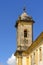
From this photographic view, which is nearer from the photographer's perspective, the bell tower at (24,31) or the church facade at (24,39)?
the church facade at (24,39)

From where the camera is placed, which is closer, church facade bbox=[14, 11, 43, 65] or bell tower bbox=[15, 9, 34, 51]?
church facade bbox=[14, 11, 43, 65]

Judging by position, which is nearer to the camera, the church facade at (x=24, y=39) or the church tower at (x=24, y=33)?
the church facade at (x=24, y=39)

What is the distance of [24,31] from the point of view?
45.7 metres

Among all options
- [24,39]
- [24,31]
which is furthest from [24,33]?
[24,39]

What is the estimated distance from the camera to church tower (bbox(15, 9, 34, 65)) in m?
44.6

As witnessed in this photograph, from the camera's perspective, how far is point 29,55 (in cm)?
4219

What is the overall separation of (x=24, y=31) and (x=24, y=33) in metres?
0.26

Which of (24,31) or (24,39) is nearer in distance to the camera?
(24,39)

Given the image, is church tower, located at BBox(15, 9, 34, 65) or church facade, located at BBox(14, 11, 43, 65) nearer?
church facade, located at BBox(14, 11, 43, 65)

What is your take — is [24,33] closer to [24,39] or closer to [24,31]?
[24,31]

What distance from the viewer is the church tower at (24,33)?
4456 cm

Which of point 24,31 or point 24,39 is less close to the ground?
point 24,31

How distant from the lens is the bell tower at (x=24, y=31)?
44.9 meters

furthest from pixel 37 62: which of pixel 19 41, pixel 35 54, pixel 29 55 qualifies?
pixel 19 41
